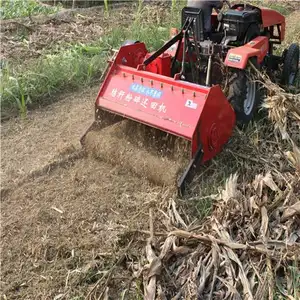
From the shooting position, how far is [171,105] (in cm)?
367

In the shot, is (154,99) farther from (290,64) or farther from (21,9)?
(21,9)

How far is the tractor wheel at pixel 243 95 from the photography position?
155 inches

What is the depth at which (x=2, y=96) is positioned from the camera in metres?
5.15

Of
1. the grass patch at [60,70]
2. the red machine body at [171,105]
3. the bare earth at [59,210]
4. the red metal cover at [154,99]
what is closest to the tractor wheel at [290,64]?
the red machine body at [171,105]

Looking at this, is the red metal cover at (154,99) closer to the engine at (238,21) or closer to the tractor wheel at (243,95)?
the tractor wheel at (243,95)

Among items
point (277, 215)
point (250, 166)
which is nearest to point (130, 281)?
point (277, 215)

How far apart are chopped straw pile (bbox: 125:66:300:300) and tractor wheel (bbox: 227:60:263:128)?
703 millimetres

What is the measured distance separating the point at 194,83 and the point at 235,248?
1.74m

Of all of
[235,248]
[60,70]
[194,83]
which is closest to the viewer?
[235,248]

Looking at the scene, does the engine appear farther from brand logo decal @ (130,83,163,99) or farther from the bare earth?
the bare earth

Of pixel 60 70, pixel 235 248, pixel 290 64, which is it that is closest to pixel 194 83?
pixel 290 64

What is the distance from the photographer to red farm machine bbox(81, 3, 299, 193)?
11.7 feet

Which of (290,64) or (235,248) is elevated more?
(290,64)

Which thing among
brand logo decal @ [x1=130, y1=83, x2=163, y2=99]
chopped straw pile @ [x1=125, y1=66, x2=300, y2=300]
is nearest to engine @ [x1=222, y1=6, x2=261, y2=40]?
brand logo decal @ [x1=130, y1=83, x2=163, y2=99]
